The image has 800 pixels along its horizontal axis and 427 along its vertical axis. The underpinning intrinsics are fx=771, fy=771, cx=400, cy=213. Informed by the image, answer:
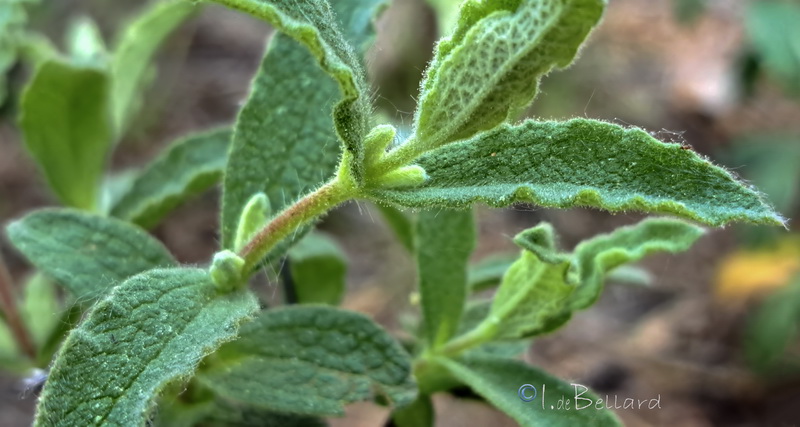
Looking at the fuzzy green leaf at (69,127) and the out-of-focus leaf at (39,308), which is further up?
the fuzzy green leaf at (69,127)

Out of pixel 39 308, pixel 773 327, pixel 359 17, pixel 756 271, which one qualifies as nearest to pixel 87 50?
pixel 39 308

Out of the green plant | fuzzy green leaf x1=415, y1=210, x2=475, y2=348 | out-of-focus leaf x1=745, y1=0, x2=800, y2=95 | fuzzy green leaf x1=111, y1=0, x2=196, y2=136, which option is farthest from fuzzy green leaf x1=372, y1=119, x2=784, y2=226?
out-of-focus leaf x1=745, y1=0, x2=800, y2=95

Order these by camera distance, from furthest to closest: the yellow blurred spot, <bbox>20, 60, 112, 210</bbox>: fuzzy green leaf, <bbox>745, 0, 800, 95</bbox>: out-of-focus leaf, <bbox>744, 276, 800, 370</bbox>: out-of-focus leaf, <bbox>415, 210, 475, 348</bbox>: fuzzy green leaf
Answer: the yellow blurred spot, <bbox>745, 0, 800, 95</bbox>: out-of-focus leaf, <bbox>744, 276, 800, 370</bbox>: out-of-focus leaf, <bbox>20, 60, 112, 210</bbox>: fuzzy green leaf, <bbox>415, 210, 475, 348</bbox>: fuzzy green leaf

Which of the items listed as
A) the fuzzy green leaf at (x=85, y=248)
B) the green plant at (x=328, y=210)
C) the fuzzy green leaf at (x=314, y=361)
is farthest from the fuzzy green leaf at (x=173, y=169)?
the fuzzy green leaf at (x=314, y=361)

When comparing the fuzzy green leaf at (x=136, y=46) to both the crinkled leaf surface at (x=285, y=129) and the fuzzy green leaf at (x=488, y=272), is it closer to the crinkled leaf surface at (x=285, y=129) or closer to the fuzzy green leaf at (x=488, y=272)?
the crinkled leaf surface at (x=285, y=129)

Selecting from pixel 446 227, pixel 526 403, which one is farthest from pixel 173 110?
pixel 526 403

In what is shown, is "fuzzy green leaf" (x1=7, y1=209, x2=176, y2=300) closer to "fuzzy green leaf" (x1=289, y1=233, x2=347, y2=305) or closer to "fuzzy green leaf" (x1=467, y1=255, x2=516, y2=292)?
"fuzzy green leaf" (x1=289, y1=233, x2=347, y2=305)

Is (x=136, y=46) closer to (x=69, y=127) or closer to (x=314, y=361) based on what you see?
(x=69, y=127)
